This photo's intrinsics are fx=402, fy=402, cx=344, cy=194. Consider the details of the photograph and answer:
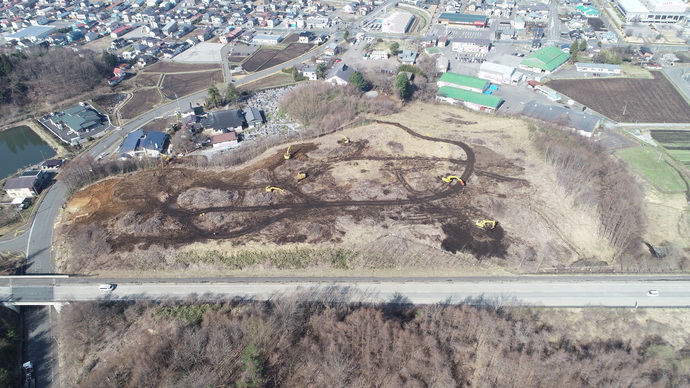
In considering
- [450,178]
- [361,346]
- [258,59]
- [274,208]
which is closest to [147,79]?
[258,59]

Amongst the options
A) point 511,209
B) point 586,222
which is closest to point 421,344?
point 511,209

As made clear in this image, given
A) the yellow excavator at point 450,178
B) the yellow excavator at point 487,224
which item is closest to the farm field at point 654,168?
the yellow excavator at point 450,178

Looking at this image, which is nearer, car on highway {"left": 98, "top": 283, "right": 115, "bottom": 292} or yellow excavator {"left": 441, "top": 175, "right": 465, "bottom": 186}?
car on highway {"left": 98, "top": 283, "right": 115, "bottom": 292}

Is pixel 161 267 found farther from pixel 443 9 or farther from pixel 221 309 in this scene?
pixel 443 9

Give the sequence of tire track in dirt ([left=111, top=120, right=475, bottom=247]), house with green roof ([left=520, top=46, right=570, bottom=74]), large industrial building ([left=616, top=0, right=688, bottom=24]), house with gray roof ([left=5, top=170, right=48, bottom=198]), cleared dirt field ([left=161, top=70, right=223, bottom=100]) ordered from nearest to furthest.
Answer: tire track in dirt ([left=111, top=120, right=475, bottom=247]), house with gray roof ([left=5, top=170, right=48, bottom=198]), cleared dirt field ([left=161, top=70, right=223, bottom=100]), house with green roof ([left=520, top=46, right=570, bottom=74]), large industrial building ([left=616, top=0, right=688, bottom=24])

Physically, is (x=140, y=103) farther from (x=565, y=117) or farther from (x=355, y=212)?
(x=565, y=117)

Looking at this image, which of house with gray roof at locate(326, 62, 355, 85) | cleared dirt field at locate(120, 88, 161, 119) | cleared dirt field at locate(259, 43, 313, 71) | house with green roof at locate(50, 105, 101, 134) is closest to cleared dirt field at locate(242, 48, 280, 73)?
cleared dirt field at locate(259, 43, 313, 71)

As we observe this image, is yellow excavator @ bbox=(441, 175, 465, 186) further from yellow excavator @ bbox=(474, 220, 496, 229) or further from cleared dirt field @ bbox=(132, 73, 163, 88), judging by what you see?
cleared dirt field @ bbox=(132, 73, 163, 88)

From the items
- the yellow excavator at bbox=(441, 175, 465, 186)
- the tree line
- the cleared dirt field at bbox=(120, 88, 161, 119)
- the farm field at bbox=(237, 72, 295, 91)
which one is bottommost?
the tree line
